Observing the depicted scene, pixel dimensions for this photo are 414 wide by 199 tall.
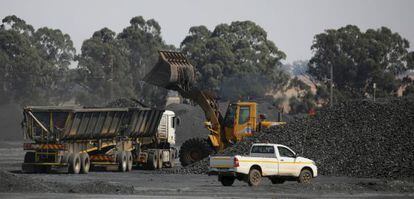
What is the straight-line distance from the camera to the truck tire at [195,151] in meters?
50.0

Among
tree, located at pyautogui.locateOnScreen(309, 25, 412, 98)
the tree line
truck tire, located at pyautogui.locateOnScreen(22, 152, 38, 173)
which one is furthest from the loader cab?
tree, located at pyautogui.locateOnScreen(309, 25, 412, 98)

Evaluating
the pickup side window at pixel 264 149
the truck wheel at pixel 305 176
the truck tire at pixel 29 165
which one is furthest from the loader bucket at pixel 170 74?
the truck wheel at pixel 305 176

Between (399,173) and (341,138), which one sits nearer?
(399,173)

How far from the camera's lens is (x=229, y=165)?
121 ft

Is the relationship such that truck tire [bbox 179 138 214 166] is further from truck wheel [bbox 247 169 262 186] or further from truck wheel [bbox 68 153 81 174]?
truck wheel [bbox 247 169 262 186]

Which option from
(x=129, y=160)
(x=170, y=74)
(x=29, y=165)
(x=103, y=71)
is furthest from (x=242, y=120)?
(x=103, y=71)

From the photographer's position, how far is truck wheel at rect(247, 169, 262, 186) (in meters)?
37.0

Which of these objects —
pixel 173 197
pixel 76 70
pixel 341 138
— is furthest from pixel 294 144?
pixel 76 70

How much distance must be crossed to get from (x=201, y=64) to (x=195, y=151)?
81.5 m

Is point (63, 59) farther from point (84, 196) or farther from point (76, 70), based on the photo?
point (84, 196)

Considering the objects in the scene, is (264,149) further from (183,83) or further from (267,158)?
(183,83)

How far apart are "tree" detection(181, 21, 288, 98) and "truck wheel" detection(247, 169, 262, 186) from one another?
266 feet

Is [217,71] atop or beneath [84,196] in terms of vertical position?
atop

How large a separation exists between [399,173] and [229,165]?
1034 cm
